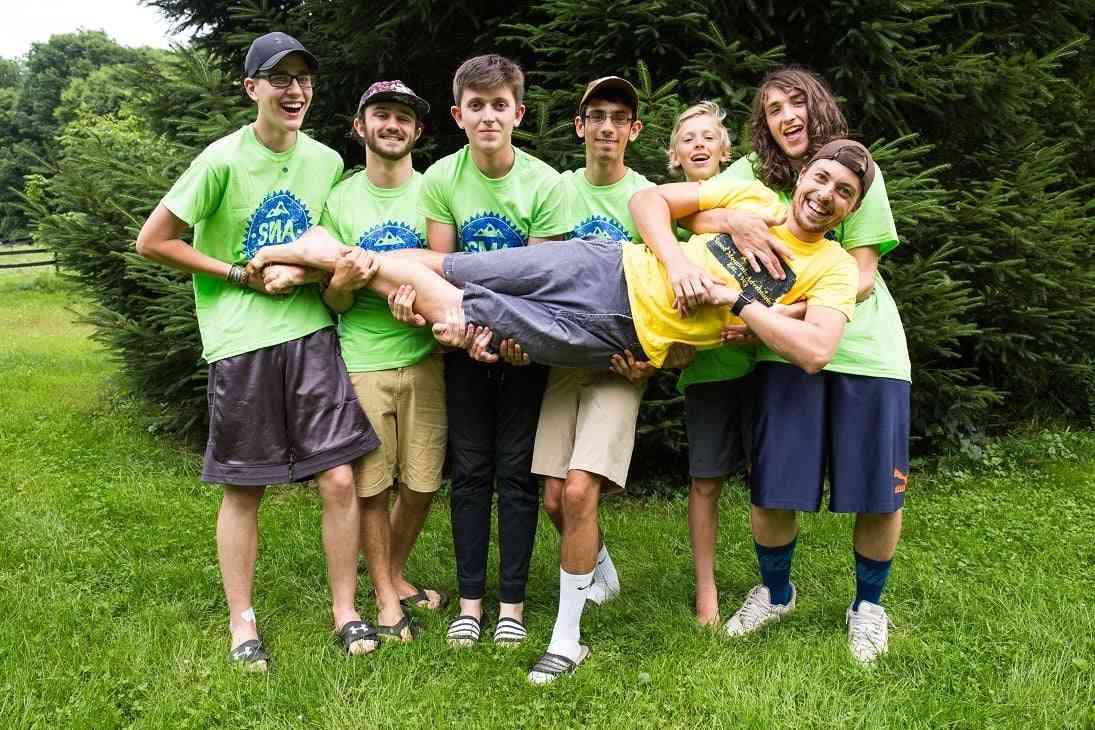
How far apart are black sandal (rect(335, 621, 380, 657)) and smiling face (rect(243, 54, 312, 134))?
192 centimetres

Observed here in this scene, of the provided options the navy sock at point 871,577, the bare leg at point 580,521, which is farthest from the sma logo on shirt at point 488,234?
the navy sock at point 871,577

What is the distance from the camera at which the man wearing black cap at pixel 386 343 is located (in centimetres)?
325

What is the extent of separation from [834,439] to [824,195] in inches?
36.1

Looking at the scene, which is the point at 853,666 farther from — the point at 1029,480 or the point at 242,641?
the point at 1029,480

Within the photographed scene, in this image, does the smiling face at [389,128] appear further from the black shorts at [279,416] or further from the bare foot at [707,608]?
the bare foot at [707,608]

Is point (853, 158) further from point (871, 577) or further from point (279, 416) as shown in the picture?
point (279, 416)

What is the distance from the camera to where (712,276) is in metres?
2.98

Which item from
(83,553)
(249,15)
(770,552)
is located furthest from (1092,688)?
(249,15)

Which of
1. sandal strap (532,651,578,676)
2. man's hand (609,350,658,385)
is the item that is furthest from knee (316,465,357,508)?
man's hand (609,350,658,385)

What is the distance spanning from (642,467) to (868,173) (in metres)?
3.07

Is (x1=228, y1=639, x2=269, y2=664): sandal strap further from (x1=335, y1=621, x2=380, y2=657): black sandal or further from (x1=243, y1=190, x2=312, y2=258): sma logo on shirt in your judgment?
(x1=243, y1=190, x2=312, y2=258): sma logo on shirt

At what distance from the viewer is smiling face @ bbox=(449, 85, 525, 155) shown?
315 centimetres

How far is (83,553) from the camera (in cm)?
424

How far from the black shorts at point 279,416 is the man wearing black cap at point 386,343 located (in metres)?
0.15
